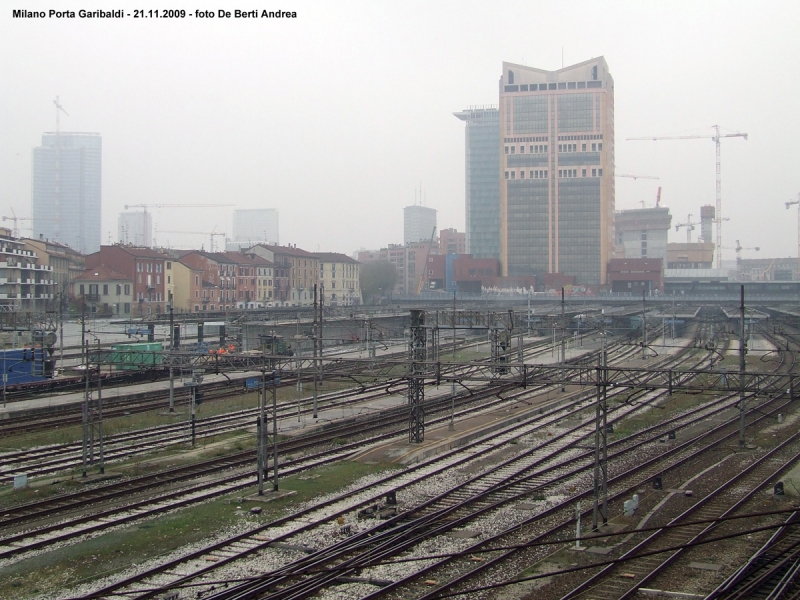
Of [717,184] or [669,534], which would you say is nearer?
[669,534]

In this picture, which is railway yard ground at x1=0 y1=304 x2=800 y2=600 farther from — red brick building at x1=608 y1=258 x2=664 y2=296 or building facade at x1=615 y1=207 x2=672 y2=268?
building facade at x1=615 y1=207 x2=672 y2=268

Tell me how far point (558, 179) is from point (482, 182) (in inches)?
1826

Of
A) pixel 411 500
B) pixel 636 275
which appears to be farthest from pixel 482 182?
pixel 411 500

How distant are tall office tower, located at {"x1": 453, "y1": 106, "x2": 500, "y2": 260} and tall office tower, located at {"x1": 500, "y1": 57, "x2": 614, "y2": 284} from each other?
867 inches

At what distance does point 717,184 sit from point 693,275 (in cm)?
6121

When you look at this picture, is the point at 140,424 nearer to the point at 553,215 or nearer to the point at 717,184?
the point at 553,215

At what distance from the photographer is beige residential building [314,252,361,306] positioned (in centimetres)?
9825

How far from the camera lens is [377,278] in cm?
13450

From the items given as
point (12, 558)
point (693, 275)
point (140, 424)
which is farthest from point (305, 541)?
point (693, 275)

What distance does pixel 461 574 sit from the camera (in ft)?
40.3

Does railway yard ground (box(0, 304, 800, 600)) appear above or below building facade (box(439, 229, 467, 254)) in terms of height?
below

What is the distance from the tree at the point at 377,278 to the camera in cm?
13362

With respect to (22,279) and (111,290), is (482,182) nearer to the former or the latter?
(111,290)

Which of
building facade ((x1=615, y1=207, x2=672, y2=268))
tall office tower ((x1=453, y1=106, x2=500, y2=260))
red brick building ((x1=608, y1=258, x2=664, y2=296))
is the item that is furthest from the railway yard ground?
building facade ((x1=615, y1=207, x2=672, y2=268))
